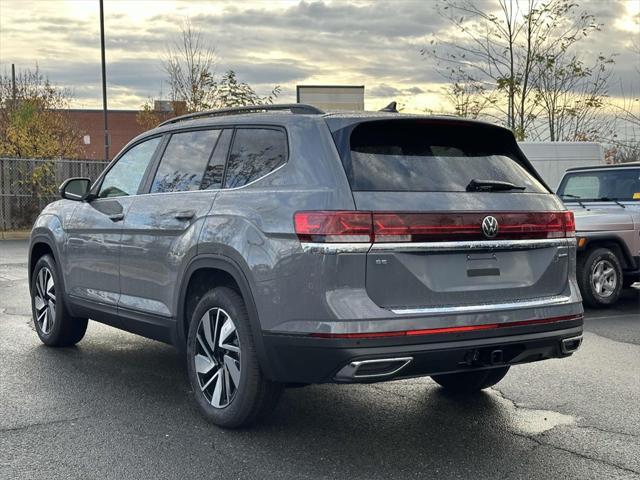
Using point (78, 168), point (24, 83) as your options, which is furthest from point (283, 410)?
point (24, 83)

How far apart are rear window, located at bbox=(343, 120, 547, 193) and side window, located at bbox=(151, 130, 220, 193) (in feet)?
4.38

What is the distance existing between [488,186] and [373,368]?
126 cm

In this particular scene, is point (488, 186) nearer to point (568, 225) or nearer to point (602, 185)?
point (568, 225)

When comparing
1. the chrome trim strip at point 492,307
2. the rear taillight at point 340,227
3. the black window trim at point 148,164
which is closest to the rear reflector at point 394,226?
the rear taillight at point 340,227

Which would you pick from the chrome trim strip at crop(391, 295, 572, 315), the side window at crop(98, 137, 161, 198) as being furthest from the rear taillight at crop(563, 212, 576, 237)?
the side window at crop(98, 137, 161, 198)

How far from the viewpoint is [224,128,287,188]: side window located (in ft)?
15.3

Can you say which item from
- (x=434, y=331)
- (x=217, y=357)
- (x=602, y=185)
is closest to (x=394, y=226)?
(x=434, y=331)

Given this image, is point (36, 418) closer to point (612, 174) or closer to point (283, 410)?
point (283, 410)

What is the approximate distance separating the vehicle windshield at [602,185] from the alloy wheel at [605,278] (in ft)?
4.21

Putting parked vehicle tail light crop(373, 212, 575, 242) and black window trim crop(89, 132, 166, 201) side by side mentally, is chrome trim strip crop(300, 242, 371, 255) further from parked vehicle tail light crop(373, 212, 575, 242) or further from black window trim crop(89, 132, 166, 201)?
black window trim crop(89, 132, 166, 201)

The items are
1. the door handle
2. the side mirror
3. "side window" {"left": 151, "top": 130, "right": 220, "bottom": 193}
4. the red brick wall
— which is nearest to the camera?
the door handle

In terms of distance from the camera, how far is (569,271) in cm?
476

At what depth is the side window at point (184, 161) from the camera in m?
5.28

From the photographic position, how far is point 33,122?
27.1 metres
